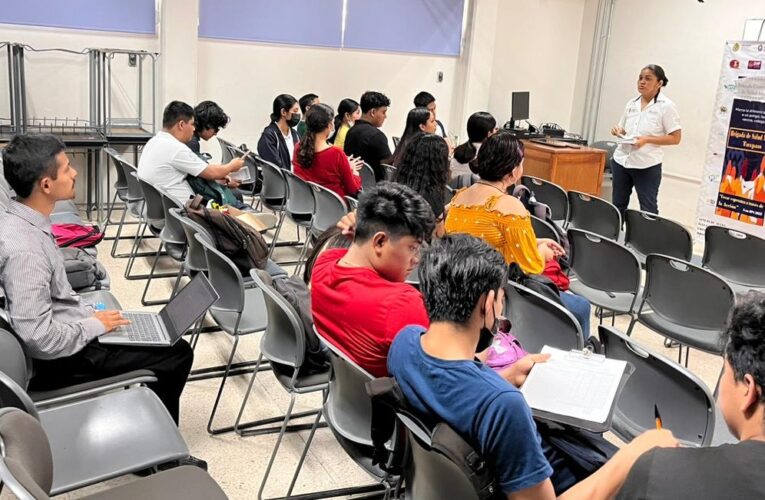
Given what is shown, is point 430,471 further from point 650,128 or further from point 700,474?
point 650,128

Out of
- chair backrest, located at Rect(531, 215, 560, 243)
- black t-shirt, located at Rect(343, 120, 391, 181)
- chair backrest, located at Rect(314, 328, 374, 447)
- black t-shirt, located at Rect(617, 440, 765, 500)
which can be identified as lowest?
chair backrest, located at Rect(314, 328, 374, 447)

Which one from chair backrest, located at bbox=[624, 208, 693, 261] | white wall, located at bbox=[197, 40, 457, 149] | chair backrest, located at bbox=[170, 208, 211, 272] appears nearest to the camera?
chair backrest, located at bbox=[170, 208, 211, 272]

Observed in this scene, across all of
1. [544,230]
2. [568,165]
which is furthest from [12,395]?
[568,165]

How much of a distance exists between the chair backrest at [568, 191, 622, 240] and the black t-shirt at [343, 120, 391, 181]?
149 cm

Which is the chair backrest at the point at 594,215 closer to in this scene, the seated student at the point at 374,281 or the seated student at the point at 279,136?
the seated student at the point at 279,136

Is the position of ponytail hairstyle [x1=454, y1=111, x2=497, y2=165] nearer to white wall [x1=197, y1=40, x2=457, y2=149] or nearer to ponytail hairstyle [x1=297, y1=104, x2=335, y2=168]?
ponytail hairstyle [x1=297, y1=104, x2=335, y2=168]

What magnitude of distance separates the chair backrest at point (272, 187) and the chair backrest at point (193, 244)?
5.35ft

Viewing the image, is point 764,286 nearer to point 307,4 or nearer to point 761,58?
point 761,58

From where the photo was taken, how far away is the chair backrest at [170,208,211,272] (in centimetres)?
340

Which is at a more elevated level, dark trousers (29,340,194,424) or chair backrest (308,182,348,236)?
chair backrest (308,182,348,236)

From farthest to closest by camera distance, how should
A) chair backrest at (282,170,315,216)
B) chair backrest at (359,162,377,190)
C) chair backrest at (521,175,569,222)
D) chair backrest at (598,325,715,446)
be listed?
chair backrest at (359,162,377,190), chair backrest at (521,175,569,222), chair backrest at (282,170,315,216), chair backrest at (598,325,715,446)

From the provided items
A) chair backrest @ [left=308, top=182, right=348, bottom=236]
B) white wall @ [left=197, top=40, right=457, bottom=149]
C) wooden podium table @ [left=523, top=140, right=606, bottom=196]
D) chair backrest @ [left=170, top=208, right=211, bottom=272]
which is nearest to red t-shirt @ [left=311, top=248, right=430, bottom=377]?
chair backrest @ [left=170, top=208, right=211, bottom=272]

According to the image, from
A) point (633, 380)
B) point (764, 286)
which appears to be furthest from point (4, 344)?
point (764, 286)

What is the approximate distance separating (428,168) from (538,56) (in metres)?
6.04
